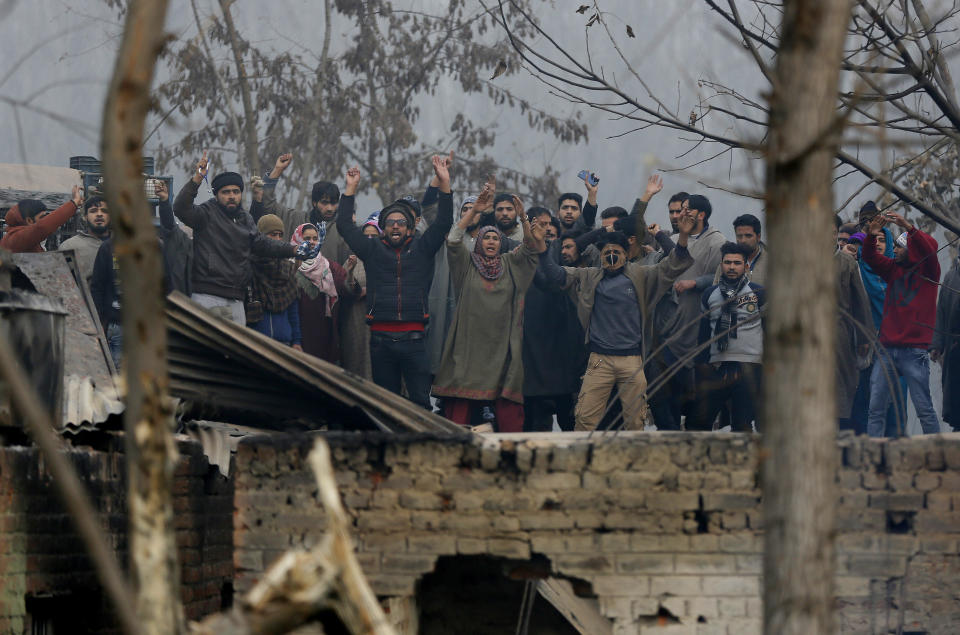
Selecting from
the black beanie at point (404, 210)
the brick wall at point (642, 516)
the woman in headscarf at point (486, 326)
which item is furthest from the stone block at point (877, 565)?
the black beanie at point (404, 210)

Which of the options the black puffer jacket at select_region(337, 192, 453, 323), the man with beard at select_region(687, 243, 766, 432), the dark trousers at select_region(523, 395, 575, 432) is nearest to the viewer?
the man with beard at select_region(687, 243, 766, 432)

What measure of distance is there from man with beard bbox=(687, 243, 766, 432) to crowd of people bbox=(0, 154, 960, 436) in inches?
0.5

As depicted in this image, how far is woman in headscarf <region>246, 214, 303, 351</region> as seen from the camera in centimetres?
927

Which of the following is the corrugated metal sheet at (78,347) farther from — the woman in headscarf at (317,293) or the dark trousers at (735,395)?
the dark trousers at (735,395)

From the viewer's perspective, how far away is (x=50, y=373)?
6680mm

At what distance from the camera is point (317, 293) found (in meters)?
9.60

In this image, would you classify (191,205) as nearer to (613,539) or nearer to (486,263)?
(486,263)

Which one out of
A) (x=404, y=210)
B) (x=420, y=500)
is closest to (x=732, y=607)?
(x=420, y=500)

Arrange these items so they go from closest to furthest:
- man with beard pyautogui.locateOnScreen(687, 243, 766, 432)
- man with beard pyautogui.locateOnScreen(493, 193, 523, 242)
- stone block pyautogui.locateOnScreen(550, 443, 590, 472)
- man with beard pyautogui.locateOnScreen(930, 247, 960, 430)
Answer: stone block pyautogui.locateOnScreen(550, 443, 590, 472) < man with beard pyautogui.locateOnScreen(687, 243, 766, 432) < man with beard pyautogui.locateOnScreen(493, 193, 523, 242) < man with beard pyautogui.locateOnScreen(930, 247, 960, 430)

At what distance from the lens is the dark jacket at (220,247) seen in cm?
908

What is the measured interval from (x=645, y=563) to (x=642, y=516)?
0.71 feet

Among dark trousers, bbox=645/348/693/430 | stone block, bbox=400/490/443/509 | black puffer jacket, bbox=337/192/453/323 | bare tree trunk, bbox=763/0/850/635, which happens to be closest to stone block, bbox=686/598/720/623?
stone block, bbox=400/490/443/509

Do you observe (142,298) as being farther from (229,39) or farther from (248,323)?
(229,39)

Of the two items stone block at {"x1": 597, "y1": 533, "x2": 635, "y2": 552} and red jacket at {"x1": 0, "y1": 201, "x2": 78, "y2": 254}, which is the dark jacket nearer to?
red jacket at {"x1": 0, "y1": 201, "x2": 78, "y2": 254}
